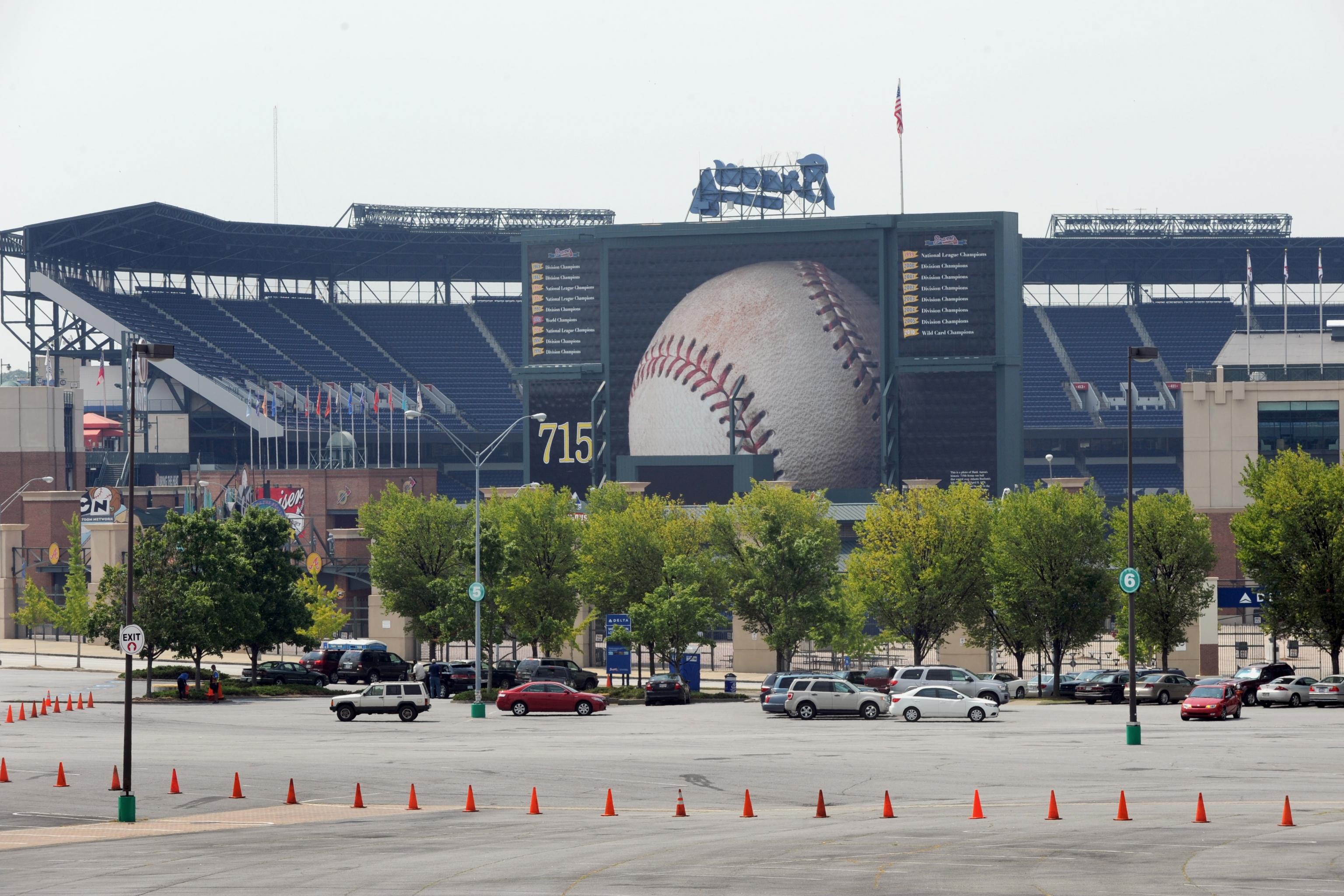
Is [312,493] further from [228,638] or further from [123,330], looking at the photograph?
[228,638]

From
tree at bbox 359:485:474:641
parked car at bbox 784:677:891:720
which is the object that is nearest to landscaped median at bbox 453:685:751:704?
tree at bbox 359:485:474:641

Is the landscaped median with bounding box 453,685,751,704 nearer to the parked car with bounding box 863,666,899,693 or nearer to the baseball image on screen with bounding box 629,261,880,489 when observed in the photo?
the parked car with bounding box 863,666,899,693

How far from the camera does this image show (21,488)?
118312 millimetres

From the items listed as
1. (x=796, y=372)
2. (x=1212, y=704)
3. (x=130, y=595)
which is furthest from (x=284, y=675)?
(x=796, y=372)

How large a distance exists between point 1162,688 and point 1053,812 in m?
32.3

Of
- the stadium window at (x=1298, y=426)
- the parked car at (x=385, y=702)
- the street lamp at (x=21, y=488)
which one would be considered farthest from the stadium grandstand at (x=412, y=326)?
the parked car at (x=385, y=702)

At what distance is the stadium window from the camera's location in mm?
90062

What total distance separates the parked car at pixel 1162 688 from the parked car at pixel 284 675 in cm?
3126

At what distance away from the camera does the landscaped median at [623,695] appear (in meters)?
62.2

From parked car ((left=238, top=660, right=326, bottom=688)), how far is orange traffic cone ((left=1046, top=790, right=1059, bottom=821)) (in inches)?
1720

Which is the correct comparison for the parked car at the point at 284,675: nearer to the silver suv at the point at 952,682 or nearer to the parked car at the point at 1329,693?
the silver suv at the point at 952,682

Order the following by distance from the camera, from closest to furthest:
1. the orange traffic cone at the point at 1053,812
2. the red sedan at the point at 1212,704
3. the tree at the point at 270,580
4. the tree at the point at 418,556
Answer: the orange traffic cone at the point at 1053,812 → the red sedan at the point at 1212,704 → the tree at the point at 270,580 → the tree at the point at 418,556

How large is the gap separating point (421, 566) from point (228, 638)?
8.43 metres

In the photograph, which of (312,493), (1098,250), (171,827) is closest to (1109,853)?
(171,827)
